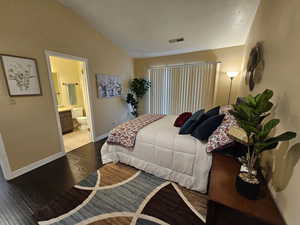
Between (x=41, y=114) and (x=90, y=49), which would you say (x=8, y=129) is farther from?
(x=90, y=49)

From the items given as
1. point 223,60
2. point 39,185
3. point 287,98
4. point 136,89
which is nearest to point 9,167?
point 39,185

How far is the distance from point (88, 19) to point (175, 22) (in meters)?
1.96

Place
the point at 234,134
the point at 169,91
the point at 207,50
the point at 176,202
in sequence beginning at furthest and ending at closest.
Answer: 1. the point at 169,91
2. the point at 207,50
3. the point at 176,202
4. the point at 234,134

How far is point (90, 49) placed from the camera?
10.3ft

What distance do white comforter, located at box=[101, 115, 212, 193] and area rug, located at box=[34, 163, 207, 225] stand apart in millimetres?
145

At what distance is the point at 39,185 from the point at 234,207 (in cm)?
248

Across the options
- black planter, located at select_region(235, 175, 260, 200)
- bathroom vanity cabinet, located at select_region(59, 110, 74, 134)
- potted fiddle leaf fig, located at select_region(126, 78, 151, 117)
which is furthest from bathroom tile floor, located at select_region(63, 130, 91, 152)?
black planter, located at select_region(235, 175, 260, 200)

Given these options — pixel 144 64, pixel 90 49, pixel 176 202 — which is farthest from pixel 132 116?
pixel 176 202

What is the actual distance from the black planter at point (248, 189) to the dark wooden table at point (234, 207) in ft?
0.09

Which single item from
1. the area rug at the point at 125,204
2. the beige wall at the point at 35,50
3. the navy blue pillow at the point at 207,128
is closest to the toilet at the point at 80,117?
the beige wall at the point at 35,50

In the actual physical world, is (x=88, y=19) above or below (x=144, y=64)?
above

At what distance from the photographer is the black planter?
2.87 feet

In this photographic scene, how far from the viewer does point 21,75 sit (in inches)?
81.0

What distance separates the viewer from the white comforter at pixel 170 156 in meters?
1.66
